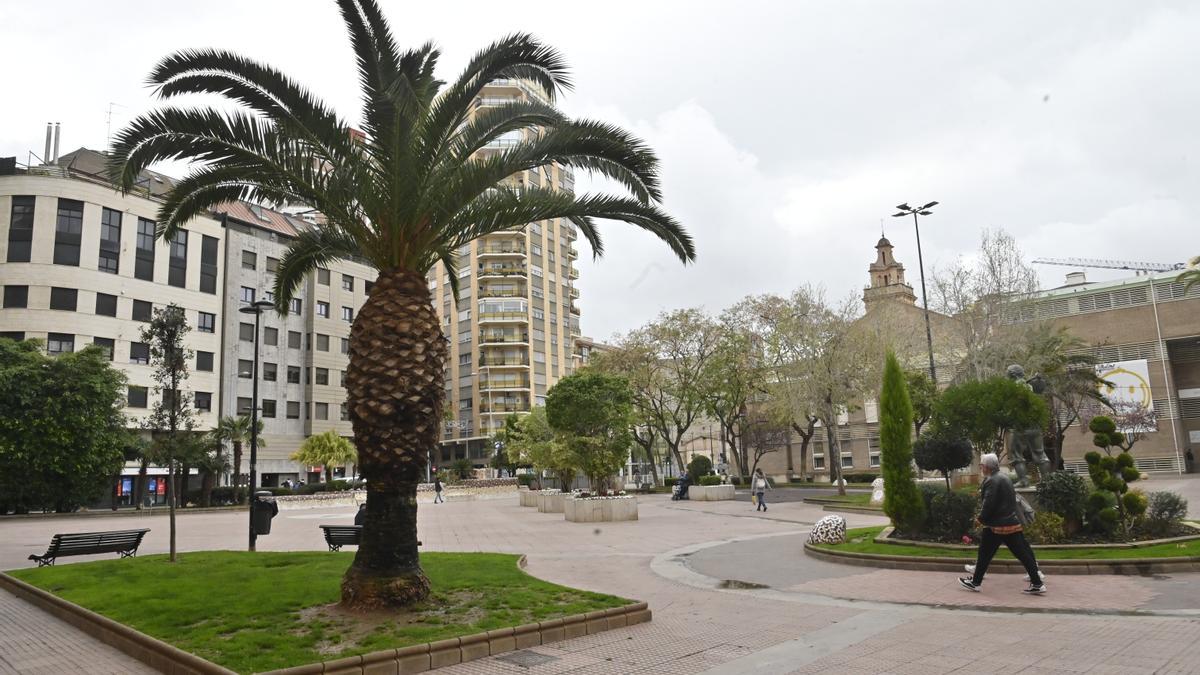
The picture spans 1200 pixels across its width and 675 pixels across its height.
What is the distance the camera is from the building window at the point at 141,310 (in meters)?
49.8

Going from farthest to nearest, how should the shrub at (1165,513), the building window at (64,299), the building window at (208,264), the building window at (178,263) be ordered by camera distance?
the building window at (208,264), the building window at (178,263), the building window at (64,299), the shrub at (1165,513)

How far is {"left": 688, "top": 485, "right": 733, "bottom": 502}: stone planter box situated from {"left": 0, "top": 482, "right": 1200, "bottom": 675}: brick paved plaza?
20715 mm

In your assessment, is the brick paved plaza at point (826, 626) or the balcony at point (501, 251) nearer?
the brick paved plaza at point (826, 626)

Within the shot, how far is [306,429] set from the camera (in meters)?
61.8

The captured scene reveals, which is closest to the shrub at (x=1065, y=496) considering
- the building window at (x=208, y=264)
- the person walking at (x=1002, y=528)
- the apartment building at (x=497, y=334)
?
the person walking at (x=1002, y=528)

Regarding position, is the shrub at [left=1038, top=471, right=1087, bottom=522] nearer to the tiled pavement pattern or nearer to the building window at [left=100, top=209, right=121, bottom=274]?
the tiled pavement pattern

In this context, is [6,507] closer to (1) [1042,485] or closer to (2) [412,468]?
(2) [412,468]

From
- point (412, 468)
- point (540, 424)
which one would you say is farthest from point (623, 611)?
point (540, 424)

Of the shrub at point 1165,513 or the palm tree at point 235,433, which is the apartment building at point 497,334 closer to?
the palm tree at point 235,433

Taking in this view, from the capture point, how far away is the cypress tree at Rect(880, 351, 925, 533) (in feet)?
43.7

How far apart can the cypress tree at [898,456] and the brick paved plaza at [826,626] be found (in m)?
1.84

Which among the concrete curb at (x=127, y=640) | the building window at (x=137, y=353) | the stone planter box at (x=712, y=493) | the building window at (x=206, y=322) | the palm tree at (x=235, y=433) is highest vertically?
the building window at (x=206, y=322)

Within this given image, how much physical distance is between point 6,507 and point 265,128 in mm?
34122

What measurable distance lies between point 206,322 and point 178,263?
4.50 m
